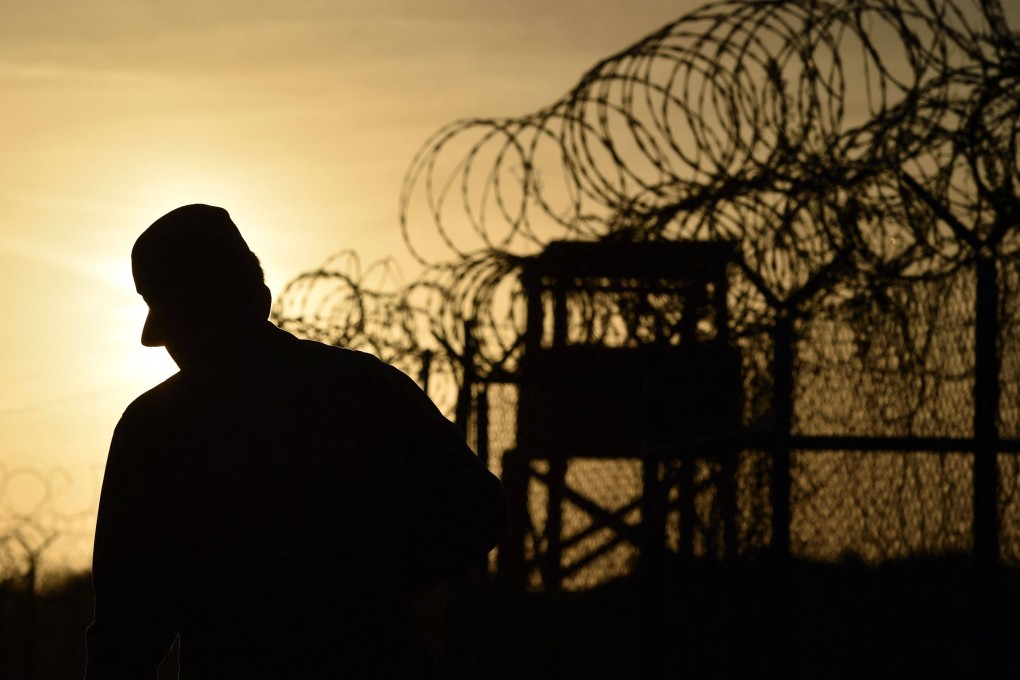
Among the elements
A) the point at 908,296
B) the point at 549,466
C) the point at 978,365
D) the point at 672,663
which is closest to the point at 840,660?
the point at 672,663

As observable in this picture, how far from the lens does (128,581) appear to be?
243 cm

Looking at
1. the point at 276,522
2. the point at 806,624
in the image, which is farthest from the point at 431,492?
the point at 806,624

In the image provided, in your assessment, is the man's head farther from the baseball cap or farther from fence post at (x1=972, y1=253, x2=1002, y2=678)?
fence post at (x1=972, y1=253, x2=1002, y2=678)

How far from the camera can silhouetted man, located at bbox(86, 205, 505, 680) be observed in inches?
95.7

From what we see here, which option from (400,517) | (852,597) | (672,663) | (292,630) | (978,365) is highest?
(978,365)

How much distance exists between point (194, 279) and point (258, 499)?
40 cm

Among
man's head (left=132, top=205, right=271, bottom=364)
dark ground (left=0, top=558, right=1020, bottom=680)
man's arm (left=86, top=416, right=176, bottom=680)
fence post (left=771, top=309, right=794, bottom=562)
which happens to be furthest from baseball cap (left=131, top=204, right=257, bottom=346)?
dark ground (left=0, top=558, right=1020, bottom=680)

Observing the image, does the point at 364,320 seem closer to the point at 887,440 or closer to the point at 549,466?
the point at 549,466

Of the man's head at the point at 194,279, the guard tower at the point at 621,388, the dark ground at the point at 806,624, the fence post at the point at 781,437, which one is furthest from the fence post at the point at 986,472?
the man's head at the point at 194,279

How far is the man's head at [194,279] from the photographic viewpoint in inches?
99.6

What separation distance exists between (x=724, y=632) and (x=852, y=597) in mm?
474

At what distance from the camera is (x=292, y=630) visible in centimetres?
243

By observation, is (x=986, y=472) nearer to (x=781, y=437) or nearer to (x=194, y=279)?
(x=781, y=437)

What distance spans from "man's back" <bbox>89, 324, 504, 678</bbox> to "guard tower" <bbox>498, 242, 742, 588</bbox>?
1.91m
